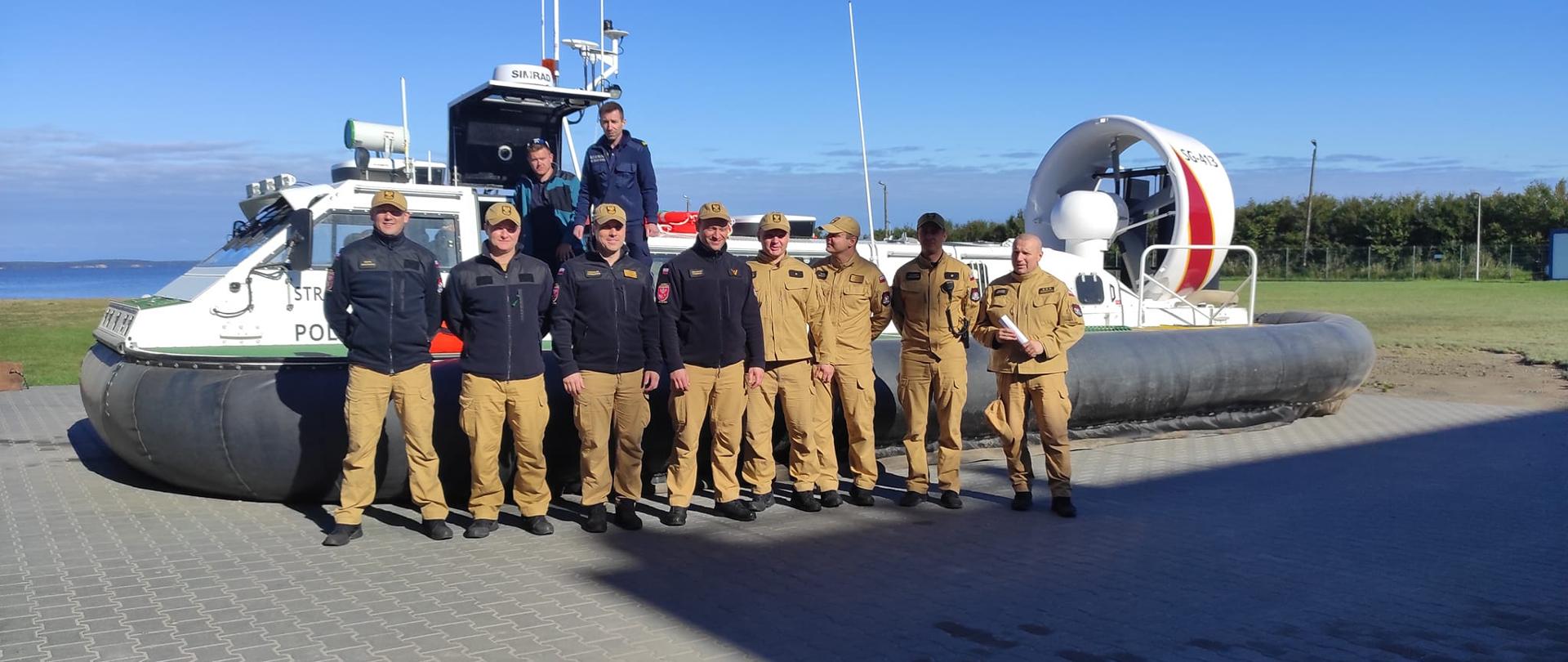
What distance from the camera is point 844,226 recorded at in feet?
16.9

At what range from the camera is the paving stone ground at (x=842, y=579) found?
10.6 feet

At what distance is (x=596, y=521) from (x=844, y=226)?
1742mm

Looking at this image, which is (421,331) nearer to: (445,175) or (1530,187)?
(445,175)

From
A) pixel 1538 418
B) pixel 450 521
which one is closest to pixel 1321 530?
pixel 450 521

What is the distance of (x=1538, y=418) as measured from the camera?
26.6ft

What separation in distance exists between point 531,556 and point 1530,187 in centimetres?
4619

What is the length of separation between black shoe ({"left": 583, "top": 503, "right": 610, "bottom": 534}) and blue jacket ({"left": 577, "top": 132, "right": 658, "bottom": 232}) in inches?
63.2

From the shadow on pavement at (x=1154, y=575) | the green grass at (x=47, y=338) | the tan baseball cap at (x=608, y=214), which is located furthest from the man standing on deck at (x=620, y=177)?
the green grass at (x=47, y=338)

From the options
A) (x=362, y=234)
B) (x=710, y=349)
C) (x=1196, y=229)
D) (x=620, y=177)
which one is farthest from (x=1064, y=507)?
(x=1196, y=229)

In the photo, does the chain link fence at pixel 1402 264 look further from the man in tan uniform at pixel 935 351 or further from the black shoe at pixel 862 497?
the black shoe at pixel 862 497

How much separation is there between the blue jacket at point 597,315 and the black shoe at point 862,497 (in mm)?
1265

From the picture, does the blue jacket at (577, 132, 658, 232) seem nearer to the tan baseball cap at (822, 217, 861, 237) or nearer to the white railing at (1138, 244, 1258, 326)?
the tan baseball cap at (822, 217, 861, 237)

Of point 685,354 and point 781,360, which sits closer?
point 685,354

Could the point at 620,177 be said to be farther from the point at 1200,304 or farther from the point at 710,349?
the point at 1200,304
